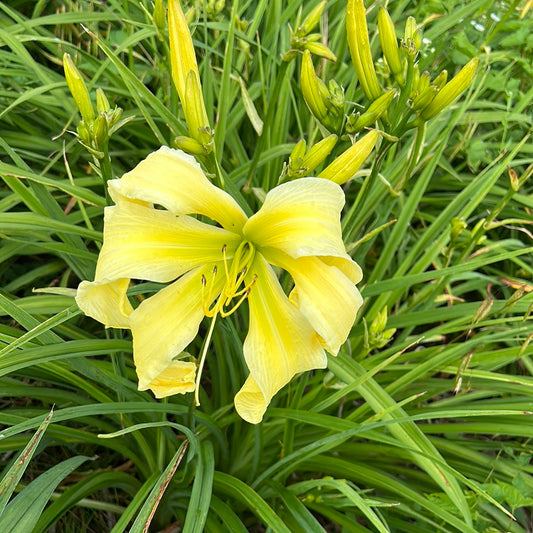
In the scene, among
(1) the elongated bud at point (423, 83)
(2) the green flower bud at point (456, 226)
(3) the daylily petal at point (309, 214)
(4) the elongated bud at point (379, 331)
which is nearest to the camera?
(3) the daylily petal at point (309, 214)

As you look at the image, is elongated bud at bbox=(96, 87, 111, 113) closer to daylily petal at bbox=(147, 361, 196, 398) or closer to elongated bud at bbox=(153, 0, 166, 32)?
elongated bud at bbox=(153, 0, 166, 32)

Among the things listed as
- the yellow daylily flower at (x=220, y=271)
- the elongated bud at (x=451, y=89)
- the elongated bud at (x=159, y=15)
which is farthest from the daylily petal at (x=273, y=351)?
the elongated bud at (x=159, y=15)

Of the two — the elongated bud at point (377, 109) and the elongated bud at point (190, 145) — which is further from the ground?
the elongated bud at point (377, 109)

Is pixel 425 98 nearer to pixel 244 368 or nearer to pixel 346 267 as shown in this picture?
pixel 346 267

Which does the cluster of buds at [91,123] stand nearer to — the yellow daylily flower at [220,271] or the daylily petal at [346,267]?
the yellow daylily flower at [220,271]

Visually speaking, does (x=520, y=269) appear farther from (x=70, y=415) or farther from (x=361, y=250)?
(x=70, y=415)

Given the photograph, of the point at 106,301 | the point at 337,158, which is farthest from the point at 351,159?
the point at 106,301

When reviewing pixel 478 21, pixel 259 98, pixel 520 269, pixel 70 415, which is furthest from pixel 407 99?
pixel 478 21
